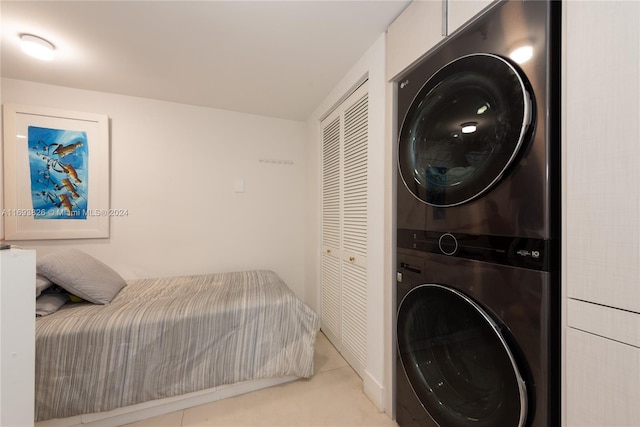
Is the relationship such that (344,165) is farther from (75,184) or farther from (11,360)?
(75,184)

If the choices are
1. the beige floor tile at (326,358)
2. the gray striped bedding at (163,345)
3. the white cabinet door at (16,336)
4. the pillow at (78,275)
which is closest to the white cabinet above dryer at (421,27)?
the gray striped bedding at (163,345)

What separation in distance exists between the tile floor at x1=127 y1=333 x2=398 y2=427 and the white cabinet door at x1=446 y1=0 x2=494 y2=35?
2.01 meters

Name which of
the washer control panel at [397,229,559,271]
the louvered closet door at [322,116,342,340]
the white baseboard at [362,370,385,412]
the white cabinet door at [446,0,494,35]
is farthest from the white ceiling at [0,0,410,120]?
the white baseboard at [362,370,385,412]

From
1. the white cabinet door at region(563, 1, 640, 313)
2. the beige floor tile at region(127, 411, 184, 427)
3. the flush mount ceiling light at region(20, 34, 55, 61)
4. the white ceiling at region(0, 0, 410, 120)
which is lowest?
the beige floor tile at region(127, 411, 184, 427)

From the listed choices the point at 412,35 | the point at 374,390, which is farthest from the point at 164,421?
the point at 412,35

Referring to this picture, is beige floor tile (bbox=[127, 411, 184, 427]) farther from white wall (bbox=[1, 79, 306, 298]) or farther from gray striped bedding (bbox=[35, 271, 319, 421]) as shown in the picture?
white wall (bbox=[1, 79, 306, 298])

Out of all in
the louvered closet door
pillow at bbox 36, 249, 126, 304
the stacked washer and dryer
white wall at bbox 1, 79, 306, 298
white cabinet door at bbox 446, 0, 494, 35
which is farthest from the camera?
white wall at bbox 1, 79, 306, 298

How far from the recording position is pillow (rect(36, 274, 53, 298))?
1482mm

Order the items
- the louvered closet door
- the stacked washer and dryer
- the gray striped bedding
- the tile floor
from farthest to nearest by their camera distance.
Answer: the louvered closet door, the tile floor, the gray striped bedding, the stacked washer and dryer

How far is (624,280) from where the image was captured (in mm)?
602

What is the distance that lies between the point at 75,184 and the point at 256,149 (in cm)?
163

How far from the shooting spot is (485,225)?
881 millimetres

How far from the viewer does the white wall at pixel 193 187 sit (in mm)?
2260

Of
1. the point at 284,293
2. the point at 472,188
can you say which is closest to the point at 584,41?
the point at 472,188
